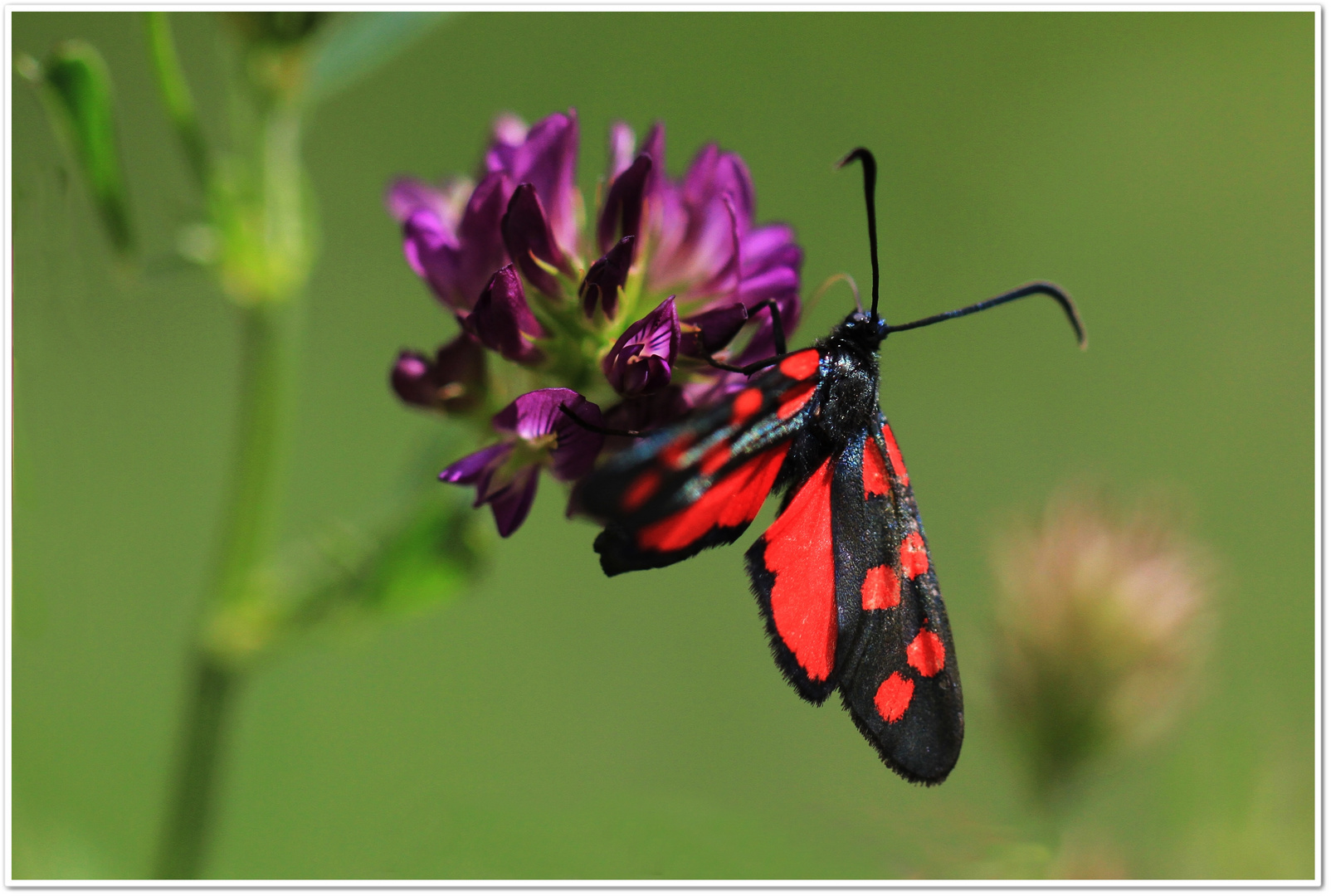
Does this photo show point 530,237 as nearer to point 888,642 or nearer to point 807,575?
point 807,575

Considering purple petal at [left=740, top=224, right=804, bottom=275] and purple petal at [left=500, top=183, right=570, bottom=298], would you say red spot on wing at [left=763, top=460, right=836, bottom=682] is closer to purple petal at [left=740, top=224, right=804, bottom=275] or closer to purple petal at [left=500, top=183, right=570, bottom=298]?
purple petal at [left=740, top=224, right=804, bottom=275]

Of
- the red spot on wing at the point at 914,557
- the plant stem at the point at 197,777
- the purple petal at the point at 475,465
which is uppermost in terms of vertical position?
the purple petal at the point at 475,465

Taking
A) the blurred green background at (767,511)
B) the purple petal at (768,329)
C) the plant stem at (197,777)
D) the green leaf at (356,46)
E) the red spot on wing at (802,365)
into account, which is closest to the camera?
the red spot on wing at (802,365)

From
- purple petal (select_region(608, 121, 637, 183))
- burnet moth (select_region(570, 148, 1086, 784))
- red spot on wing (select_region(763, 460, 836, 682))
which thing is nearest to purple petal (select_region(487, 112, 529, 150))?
purple petal (select_region(608, 121, 637, 183))

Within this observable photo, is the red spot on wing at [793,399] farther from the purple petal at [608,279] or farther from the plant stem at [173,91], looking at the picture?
the plant stem at [173,91]

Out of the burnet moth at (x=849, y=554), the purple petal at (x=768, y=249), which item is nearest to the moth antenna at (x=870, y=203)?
the burnet moth at (x=849, y=554)

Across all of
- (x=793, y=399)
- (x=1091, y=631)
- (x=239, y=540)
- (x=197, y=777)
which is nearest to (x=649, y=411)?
(x=793, y=399)
